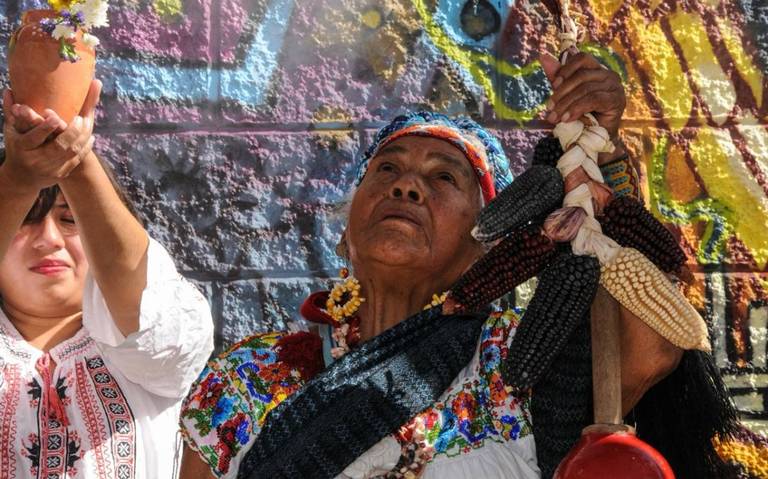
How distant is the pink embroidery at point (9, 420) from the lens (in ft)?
9.07

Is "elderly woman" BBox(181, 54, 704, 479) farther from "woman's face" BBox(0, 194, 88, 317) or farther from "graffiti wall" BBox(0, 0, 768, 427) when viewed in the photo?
"graffiti wall" BBox(0, 0, 768, 427)

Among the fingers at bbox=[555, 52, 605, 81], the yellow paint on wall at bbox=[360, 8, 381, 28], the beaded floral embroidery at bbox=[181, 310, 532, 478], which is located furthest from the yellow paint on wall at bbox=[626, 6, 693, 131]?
the fingers at bbox=[555, 52, 605, 81]

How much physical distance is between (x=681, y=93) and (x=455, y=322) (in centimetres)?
145

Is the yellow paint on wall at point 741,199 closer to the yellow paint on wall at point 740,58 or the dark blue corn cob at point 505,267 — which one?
the yellow paint on wall at point 740,58

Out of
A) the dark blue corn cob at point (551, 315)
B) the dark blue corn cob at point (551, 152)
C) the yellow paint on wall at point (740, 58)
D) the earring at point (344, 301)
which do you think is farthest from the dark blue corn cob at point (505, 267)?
the yellow paint on wall at point (740, 58)

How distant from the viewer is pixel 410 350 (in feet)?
8.55

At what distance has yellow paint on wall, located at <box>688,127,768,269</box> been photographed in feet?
12.1

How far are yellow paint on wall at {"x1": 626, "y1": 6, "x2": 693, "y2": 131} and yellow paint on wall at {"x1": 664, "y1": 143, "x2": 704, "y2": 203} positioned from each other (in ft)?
0.37

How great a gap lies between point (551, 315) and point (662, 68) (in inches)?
67.6

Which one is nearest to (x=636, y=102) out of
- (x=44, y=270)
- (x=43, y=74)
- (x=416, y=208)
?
(x=416, y=208)

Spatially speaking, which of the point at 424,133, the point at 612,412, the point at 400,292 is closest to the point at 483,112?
the point at 424,133

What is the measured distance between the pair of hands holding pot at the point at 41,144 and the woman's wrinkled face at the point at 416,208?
0.70 m

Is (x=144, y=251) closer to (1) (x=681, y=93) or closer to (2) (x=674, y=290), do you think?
(2) (x=674, y=290)

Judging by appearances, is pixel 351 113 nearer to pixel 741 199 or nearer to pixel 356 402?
pixel 741 199
